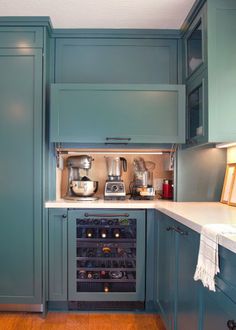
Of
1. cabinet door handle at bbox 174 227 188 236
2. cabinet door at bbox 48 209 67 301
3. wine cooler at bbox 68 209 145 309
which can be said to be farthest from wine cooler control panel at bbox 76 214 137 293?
cabinet door handle at bbox 174 227 188 236

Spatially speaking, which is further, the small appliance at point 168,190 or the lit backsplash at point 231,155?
the small appliance at point 168,190

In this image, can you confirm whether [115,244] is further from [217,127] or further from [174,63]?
[174,63]

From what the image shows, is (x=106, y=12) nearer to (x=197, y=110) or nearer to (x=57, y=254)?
(x=197, y=110)

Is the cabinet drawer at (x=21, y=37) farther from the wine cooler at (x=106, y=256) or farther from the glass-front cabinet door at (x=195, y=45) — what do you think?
the wine cooler at (x=106, y=256)

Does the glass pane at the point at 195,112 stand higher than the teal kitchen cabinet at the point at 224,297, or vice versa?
the glass pane at the point at 195,112

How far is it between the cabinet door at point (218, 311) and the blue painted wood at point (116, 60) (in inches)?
69.4

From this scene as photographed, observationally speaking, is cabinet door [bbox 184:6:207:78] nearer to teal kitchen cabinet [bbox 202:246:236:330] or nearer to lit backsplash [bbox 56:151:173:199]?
lit backsplash [bbox 56:151:173:199]

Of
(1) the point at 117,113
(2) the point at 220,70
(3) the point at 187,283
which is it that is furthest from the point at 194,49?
(3) the point at 187,283

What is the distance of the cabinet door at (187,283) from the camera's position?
1244 mm

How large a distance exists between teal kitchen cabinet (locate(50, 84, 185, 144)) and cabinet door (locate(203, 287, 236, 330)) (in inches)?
52.1

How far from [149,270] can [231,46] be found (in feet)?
5.71

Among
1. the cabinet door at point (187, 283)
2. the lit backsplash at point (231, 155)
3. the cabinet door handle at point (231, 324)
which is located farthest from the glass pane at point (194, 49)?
the cabinet door handle at point (231, 324)

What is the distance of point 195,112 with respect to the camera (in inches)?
81.4

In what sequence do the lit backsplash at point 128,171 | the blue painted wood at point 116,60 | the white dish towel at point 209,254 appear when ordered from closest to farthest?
1. the white dish towel at point 209,254
2. the blue painted wood at point 116,60
3. the lit backsplash at point 128,171
